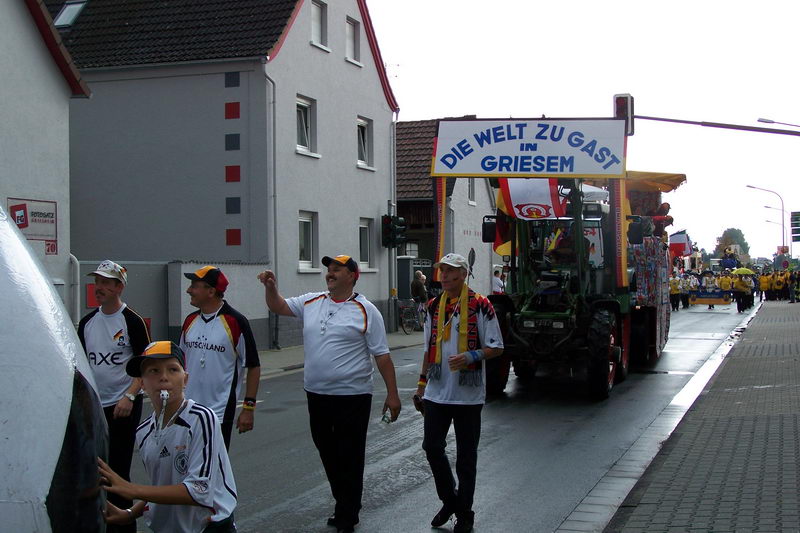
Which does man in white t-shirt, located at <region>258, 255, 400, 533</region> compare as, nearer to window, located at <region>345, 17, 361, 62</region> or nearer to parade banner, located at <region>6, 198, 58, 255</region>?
parade banner, located at <region>6, 198, 58, 255</region>

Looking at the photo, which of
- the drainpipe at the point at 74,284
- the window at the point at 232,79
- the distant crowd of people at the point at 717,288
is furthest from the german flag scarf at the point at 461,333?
the distant crowd of people at the point at 717,288

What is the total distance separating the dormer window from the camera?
2350cm

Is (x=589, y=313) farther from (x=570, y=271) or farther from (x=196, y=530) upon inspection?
(x=196, y=530)

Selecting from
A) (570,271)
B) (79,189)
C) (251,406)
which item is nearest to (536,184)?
(570,271)

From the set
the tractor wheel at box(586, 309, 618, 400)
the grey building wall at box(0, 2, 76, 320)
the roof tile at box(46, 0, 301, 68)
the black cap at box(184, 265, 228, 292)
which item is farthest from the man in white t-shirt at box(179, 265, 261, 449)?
the roof tile at box(46, 0, 301, 68)

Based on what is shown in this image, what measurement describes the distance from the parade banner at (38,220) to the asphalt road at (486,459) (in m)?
3.88

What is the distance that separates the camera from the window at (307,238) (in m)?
23.5

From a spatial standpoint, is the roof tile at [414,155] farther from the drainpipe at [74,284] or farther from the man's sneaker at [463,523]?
the man's sneaker at [463,523]

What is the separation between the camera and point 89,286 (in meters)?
15.9

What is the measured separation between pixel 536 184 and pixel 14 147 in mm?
7378

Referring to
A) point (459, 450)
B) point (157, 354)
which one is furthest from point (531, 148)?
point (157, 354)

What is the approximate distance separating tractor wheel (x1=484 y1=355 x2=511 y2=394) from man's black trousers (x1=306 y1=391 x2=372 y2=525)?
686 centimetres

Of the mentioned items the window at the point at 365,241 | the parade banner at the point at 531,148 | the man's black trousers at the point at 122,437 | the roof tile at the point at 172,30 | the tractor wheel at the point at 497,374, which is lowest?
the tractor wheel at the point at 497,374

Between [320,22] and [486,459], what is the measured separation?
684 inches
